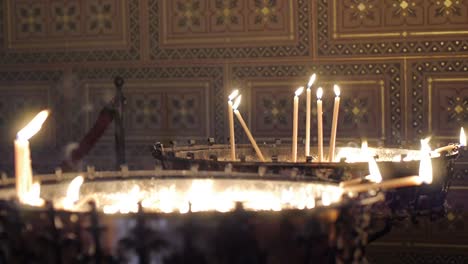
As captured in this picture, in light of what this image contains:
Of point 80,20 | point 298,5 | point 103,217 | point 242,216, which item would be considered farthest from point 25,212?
point 80,20

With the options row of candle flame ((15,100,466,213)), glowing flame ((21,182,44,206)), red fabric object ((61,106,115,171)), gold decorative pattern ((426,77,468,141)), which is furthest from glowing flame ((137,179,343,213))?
gold decorative pattern ((426,77,468,141))

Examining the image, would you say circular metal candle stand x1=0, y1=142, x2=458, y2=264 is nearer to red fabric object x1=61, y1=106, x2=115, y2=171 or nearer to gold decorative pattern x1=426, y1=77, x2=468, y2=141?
red fabric object x1=61, y1=106, x2=115, y2=171

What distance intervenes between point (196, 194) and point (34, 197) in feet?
0.94

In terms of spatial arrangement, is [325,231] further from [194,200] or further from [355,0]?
[355,0]

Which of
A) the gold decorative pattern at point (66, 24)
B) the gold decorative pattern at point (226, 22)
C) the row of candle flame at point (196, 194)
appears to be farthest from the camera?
the gold decorative pattern at point (66, 24)

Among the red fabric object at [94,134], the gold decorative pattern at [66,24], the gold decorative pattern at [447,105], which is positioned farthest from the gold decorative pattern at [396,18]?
the red fabric object at [94,134]

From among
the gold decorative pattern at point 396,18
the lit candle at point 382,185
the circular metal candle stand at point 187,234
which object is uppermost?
the gold decorative pattern at point 396,18

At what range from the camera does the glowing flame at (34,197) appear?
904 mm

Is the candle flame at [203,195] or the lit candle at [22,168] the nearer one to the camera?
the lit candle at [22,168]

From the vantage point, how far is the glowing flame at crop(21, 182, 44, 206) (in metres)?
0.90

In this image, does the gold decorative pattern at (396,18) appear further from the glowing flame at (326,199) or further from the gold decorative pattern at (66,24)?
the glowing flame at (326,199)

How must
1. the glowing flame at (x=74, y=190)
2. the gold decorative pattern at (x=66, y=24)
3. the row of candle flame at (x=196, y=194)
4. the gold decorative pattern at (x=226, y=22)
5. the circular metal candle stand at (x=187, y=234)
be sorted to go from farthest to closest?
the gold decorative pattern at (x=66, y=24) → the gold decorative pattern at (x=226, y=22) → the glowing flame at (x=74, y=190) → the row of candle flame at (x=196, y=194) → the circular metal candle stand at (x=187, y=234)

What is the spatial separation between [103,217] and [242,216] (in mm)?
137

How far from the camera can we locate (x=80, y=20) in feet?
11.5
